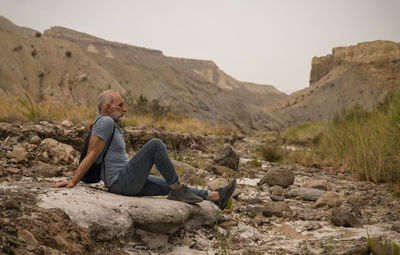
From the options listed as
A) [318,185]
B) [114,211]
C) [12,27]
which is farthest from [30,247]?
[12,27]

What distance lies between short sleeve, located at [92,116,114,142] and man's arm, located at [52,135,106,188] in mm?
41

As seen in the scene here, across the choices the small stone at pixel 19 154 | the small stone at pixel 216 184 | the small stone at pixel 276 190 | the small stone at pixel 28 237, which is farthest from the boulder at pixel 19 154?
the small stone at pixel 276 190

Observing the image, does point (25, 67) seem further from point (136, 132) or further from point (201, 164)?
point (201, 164)

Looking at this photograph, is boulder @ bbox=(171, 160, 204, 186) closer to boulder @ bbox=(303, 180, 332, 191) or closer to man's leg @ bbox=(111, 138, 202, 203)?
man's leg @ bbox=(111, 138, 202, 203)

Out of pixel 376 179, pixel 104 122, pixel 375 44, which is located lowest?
pixel 376 179

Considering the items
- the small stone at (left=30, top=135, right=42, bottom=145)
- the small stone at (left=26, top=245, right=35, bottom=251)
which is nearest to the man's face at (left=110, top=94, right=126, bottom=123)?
the small stone at (left=26, top=245, right=35, bottom=251)

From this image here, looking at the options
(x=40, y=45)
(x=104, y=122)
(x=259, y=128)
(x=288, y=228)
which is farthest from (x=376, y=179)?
(x=259, y=128)

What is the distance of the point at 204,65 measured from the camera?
110 meters

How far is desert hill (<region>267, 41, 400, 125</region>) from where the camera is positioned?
40.2 m

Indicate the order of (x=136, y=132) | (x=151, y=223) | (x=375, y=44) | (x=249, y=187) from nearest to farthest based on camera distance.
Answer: (x=151, y=223) → (x=249, y=187) → (x=136, y=132) → (x=375, y=44)

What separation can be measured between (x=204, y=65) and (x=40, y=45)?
84.4m

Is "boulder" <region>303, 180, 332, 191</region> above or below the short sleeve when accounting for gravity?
below

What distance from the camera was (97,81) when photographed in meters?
28.2

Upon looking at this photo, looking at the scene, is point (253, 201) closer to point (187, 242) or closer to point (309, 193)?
point (309, 193)
